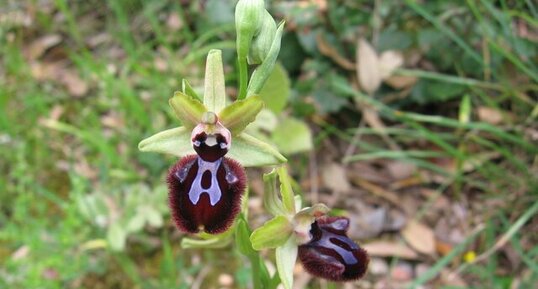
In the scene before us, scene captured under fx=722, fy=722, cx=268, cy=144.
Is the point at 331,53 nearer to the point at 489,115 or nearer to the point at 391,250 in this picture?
the point at 489,115

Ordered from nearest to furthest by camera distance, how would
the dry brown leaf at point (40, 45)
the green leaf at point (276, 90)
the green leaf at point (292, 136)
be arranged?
the green leaf at point (276, 90), the green leaf at point (292, 136), the dry brown leaf at point (40, 45)

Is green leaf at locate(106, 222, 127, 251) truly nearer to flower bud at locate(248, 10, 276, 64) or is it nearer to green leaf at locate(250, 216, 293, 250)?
green leaf at locate(250, 216, 293, 250)

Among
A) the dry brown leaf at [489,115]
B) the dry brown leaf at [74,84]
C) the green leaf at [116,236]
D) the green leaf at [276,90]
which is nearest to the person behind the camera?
the green leaf at [276,90]

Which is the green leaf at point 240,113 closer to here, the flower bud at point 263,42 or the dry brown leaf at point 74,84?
the flower bud at point 263,42

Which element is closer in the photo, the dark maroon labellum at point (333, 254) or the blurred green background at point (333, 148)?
the dark maroon labellum at point (333, 254)

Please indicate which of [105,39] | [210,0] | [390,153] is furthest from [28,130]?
[390,153]

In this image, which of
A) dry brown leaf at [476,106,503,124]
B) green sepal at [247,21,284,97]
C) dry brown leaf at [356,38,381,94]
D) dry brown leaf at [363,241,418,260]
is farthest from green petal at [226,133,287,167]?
dry brown leaf at [476,106,503,124]

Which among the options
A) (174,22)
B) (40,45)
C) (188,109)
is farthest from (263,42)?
(40,45)

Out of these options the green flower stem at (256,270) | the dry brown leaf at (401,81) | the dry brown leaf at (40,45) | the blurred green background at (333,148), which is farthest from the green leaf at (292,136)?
the dry brown leaf at (40,45)
